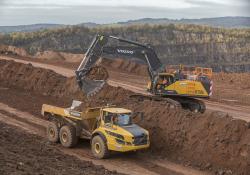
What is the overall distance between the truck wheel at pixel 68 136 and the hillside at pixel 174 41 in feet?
156

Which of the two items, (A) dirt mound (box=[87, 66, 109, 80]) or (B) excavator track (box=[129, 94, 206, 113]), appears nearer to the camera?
(A) dirt mound (box=[87, 66, 109, 80])

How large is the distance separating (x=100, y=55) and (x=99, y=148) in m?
5.76

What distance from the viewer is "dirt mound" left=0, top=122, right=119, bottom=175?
1330 cm

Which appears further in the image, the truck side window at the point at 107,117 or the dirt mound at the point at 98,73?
the dirt mound at the point at 98,73

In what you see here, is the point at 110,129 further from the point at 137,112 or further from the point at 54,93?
the point at 54,93

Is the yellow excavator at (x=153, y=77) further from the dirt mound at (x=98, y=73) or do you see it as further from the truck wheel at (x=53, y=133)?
the truck wheel at (x=53, y=133)

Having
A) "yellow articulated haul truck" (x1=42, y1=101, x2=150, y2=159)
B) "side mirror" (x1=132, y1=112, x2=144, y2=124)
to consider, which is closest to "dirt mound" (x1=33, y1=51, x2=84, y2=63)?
"side mirror" (x1=132, y1=112, x2=144, y2=124)

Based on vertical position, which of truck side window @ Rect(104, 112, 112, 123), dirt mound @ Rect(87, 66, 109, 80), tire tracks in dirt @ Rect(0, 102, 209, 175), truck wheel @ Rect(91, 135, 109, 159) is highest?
dirt mound @ Rect(87, 66, 109, 80)

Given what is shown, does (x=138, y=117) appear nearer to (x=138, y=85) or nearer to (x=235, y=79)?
(x=138, y=85)

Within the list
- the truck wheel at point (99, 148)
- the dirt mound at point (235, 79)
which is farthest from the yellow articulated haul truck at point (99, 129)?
the dirt mound at point (235, 79)

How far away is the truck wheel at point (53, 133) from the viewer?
19.6 m

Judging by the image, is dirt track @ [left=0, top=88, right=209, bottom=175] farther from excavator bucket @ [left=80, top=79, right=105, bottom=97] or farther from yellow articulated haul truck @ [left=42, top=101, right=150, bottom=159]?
excavator bucket @ [left=80, top=79, right=105, bottom=97]

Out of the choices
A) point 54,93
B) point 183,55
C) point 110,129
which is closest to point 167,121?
point 110,129

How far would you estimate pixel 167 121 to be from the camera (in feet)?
65.3
